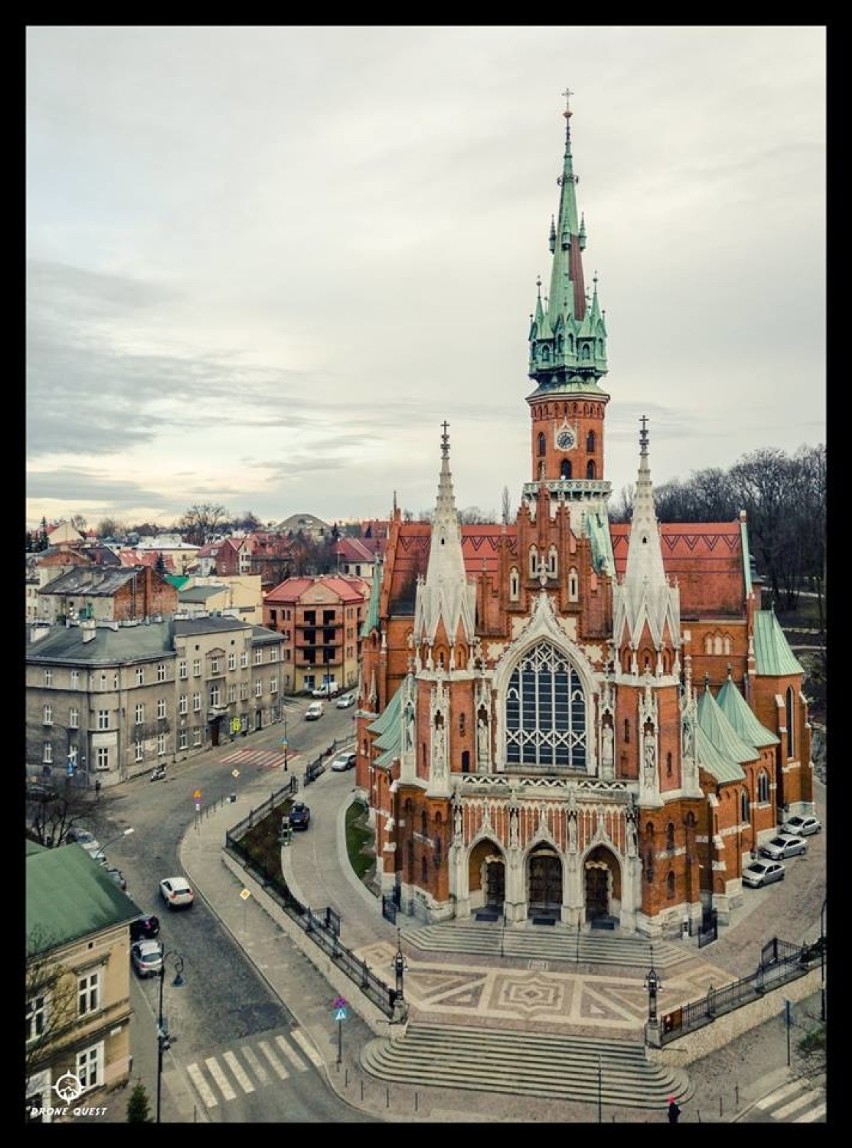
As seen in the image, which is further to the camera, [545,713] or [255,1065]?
[545,713]

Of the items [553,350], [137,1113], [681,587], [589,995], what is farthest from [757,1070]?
[553,350]

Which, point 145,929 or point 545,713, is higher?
point 545,713

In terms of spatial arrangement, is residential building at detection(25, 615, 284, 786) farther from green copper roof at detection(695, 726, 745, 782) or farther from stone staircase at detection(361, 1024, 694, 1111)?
green copper roof at detection(695, 726, 745, 782)

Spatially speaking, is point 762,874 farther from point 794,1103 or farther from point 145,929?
point 145,929

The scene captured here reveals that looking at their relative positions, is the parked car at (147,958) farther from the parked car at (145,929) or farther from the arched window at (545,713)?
the arched window at (545,713)

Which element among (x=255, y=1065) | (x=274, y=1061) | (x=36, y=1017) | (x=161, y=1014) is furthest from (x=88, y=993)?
(x=274, y=1061)

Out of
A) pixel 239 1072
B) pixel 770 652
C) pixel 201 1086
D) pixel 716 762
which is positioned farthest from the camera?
pixel 770 652
